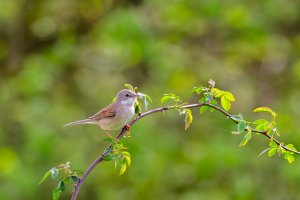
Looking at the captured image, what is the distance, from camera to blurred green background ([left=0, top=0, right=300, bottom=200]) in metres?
7.78

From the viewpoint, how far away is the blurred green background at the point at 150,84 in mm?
7777

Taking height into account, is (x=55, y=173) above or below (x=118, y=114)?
below

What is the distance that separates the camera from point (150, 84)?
8.30 m

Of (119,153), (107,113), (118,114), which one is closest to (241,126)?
(119,153)

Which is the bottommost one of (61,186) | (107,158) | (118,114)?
(61,186)

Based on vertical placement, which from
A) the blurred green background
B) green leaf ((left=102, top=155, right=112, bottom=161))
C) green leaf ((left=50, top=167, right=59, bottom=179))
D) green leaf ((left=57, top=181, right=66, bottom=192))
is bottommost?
green leaf ((left=57, top=181, right=66, bottom=192))

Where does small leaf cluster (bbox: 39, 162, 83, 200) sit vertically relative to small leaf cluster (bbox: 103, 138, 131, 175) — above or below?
below

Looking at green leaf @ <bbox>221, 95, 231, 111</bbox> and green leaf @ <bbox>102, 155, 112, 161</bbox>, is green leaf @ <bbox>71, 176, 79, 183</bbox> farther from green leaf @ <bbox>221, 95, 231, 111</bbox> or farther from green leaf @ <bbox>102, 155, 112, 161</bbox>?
green leaf @ <bbox>221, 95, 231, 111</bbox>

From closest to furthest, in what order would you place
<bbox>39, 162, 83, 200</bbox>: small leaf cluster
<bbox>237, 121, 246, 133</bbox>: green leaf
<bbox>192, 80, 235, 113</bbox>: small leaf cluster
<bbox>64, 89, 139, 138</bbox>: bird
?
1. <bbox>39, 162, 83, 200</bbox>: small leaf cluster
2. <bbox>237, 121, 246, 133</bbox>: green leaf
3. <bbox>192, 80, 235, 113</bbox>: small leaf cluster
4. <bbox>64, 89, 139, 138</bbox>: bird

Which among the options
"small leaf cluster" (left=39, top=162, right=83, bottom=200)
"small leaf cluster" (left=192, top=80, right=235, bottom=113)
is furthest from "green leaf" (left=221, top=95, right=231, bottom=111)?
"small leaf cluster" (left=39, top=162, right=83, bottom=200)

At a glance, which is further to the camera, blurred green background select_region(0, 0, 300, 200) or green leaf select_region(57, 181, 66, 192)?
blurred green background select_region(0, 0, 300, 200)

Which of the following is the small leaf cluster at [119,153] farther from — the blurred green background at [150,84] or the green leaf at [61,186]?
the blurred green background at [150,84]

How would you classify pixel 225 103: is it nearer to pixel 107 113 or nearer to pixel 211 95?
pixel 211 95

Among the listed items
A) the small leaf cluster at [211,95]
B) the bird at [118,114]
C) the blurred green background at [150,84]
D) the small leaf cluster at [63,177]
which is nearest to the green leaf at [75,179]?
the small leaf cluster at [63,177]
